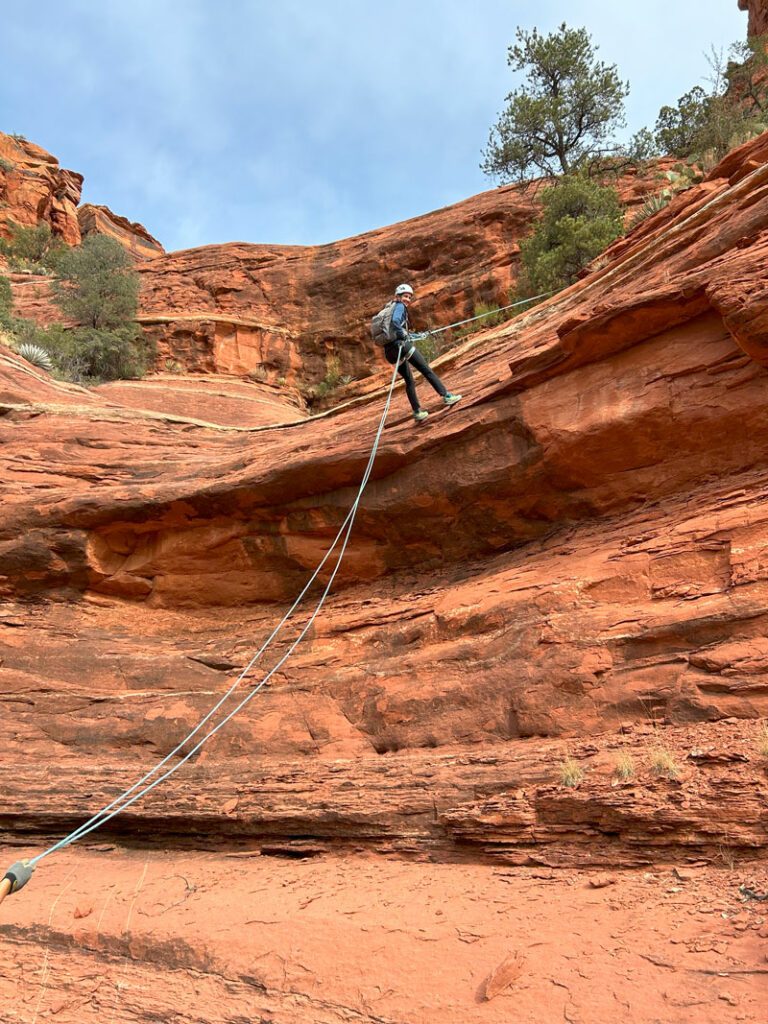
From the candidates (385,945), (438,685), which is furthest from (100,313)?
(385,945)

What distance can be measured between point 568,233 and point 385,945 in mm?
→ 16450

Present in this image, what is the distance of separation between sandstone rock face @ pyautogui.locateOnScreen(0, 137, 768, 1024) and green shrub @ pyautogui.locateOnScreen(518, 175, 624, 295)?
619 centimetres

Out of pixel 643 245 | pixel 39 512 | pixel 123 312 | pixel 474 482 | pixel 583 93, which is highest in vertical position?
pixel 583 93

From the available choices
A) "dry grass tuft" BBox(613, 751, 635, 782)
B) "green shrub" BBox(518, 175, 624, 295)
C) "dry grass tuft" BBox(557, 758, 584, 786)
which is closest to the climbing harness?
"dry grass tuft" BBox(557, 758, 584, 786)

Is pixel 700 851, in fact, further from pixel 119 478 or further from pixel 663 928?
pixel 119 478

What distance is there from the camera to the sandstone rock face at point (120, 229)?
5144cm

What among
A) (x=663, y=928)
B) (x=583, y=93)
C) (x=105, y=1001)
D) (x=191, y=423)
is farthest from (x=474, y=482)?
(x=583, y=93)

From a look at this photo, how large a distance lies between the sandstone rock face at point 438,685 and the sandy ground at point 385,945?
0.08 feet

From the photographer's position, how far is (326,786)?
692cm

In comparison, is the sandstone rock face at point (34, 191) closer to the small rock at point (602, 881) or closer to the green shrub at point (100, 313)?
the green shrub at point (100, 313)

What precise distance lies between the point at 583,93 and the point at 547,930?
963 inches

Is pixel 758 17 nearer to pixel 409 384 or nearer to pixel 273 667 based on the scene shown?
pixel 409 384

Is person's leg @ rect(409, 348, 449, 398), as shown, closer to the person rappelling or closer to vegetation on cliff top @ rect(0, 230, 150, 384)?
the person rappelling

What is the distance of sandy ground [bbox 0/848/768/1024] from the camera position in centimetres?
407
